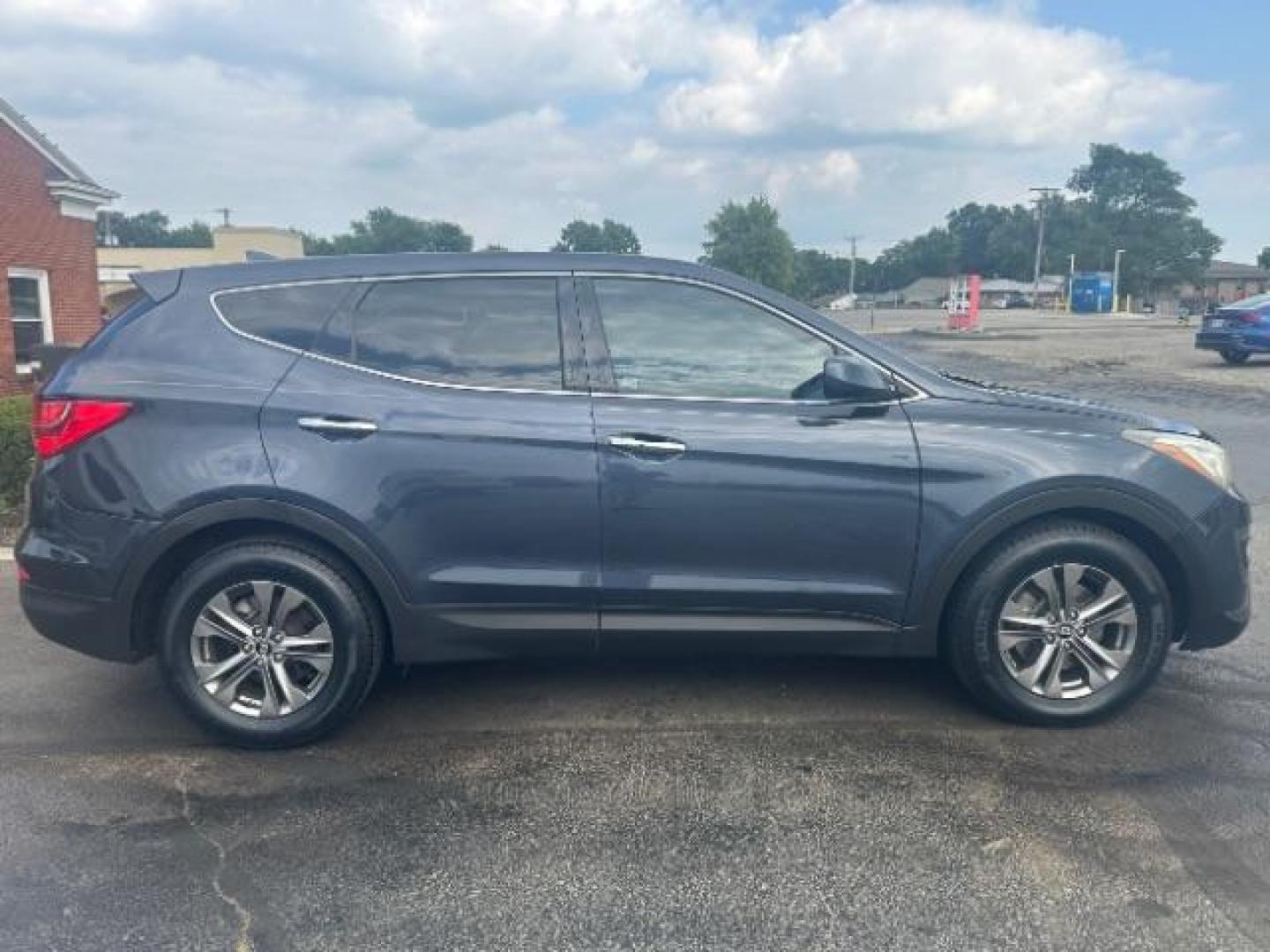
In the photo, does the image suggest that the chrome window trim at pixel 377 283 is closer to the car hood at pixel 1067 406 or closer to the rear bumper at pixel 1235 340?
the car hood at pixel 1067 406

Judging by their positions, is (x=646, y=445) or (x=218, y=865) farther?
(x=646, y=445)

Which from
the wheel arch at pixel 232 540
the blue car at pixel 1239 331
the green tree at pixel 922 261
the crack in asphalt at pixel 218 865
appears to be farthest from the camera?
the green tree at pixel 922 261

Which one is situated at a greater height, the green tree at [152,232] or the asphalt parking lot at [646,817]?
the green tree at [152,232]

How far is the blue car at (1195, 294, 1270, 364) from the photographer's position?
18.2 metres

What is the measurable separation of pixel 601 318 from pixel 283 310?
117 cm

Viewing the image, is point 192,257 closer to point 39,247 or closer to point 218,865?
point 39,247

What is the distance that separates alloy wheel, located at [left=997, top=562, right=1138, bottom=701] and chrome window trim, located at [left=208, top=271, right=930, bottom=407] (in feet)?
2.83

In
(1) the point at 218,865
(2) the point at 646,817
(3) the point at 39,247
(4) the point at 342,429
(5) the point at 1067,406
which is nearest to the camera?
(1) the point at 218,865

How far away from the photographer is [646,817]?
9.84 feet

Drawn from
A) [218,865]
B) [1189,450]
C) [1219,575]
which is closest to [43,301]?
[218,865]

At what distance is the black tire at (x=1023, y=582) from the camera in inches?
136

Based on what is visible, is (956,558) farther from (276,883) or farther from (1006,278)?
(1006,278)

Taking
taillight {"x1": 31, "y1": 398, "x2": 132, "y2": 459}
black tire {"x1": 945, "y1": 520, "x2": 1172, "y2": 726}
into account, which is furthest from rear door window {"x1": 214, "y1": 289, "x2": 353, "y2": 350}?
black tire {"x1": 945, "y1": 520, "x2": 1172, "y2": 726}

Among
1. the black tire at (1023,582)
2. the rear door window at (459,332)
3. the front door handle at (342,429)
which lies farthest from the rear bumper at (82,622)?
the black tire at (1023,582)
